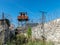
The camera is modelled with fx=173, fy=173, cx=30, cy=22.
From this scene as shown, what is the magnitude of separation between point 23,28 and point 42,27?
1408 millimetres

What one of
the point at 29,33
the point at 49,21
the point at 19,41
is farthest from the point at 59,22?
the point at 19,41

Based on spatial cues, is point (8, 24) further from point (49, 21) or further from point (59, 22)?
point (59, 22)

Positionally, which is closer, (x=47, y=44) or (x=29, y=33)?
(x=47, y=44)

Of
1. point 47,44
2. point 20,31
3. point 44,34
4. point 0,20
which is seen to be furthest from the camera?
point 20,31

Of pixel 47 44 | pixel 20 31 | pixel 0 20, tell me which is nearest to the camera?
pixel 47 44

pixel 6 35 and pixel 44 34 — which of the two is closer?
pixel 6 35

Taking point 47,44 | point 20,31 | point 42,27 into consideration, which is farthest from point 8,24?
point 47,44

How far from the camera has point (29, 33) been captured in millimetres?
12039

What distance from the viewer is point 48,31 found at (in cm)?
1277

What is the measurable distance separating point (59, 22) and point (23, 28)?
2.80 meters

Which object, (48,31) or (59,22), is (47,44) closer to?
(48,31)

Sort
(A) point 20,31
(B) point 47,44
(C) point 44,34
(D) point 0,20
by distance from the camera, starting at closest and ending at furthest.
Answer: (B) point 47,44, (D) point 0,20, (C) point 44,34, (A) point 20,31

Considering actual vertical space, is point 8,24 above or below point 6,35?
above

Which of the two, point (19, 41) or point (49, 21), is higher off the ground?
point (49, 21)
